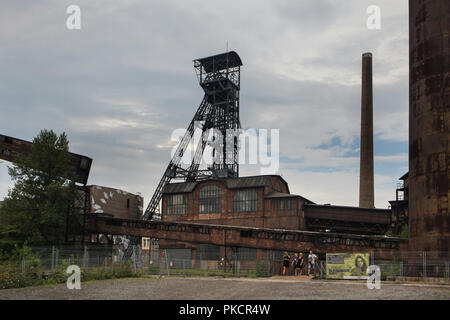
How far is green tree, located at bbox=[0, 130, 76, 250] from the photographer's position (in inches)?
1699

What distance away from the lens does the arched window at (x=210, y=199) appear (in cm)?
5678

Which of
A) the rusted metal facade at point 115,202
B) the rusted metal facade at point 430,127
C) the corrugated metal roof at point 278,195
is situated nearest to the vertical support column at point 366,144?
the corrugated metal roof at point 278,195

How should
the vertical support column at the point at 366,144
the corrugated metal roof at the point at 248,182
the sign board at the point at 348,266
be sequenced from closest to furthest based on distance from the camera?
the sign board at the point at 348,266
the corrugated metal roof at the point at 248,182
the vertical support column at the point at 366,144

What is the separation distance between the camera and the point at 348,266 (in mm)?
22500

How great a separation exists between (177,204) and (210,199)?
4.84 meters

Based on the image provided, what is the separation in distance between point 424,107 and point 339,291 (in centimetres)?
1183

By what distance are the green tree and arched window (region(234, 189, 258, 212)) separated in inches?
723

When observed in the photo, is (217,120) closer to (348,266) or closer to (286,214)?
(286,214)

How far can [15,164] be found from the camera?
46438 mm

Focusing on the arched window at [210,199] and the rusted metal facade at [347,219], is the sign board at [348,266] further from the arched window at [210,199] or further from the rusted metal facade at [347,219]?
the arched window at [210,199]

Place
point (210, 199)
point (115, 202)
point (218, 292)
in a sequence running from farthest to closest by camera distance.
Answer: point (115, 202), point (210, 199), point (218, 292)

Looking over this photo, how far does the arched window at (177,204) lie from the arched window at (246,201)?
280 inches

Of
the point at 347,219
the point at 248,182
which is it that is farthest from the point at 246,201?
the point at 347,219
